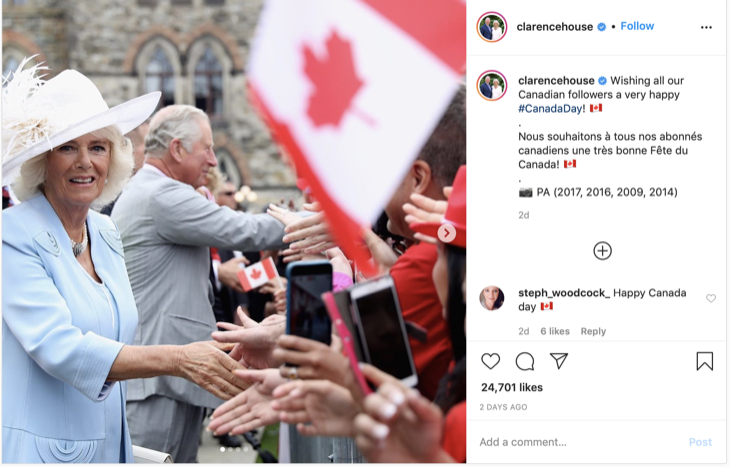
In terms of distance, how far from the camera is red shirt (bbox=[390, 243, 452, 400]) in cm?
152

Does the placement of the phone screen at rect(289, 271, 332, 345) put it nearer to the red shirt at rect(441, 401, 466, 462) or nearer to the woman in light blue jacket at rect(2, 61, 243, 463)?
the red shirt at rect(441, 401, 466, 462)

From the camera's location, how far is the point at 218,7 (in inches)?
758

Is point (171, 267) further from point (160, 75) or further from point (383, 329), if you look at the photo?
point (160, 75)

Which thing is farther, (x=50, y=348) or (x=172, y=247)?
(x=172, y=247)

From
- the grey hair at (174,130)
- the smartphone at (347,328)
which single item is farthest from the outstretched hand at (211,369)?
the grey hair at (174,130)

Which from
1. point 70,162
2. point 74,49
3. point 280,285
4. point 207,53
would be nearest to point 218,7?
point 207,53

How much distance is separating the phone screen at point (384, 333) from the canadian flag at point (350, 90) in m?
0.17

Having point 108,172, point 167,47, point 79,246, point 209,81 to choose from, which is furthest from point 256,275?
point 167,47
